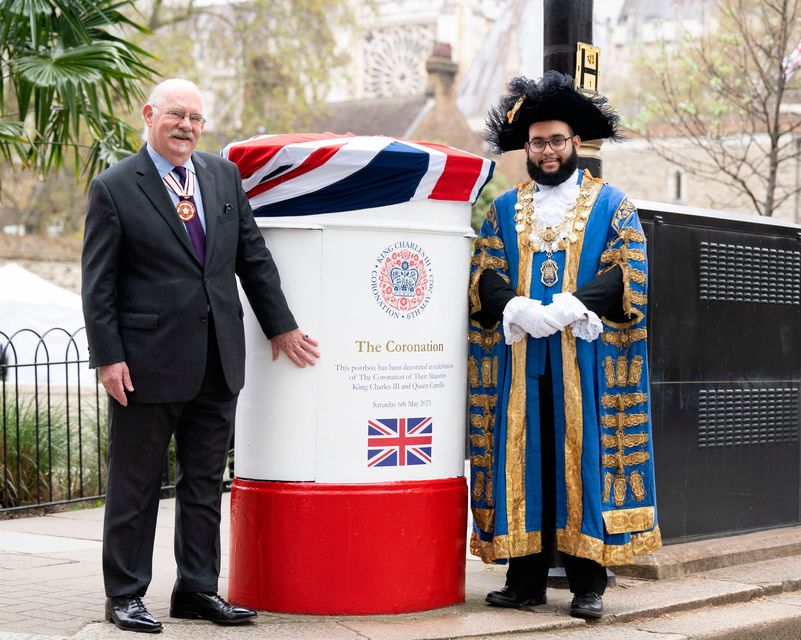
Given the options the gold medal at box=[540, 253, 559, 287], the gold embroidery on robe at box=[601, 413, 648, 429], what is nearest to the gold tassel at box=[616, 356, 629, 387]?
the gold embroidery on robe at box=[601, 413, 648, 429]

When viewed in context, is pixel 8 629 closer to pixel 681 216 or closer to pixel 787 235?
pixel 681 216

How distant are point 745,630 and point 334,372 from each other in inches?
79.9

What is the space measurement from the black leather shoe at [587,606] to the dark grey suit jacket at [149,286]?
1.67 meters

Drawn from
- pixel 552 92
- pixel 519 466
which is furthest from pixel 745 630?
pixel 552 92

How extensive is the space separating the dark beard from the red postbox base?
4.30 ft

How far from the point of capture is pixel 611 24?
85688 millimetres

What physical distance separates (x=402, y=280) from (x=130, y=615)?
5.25ft

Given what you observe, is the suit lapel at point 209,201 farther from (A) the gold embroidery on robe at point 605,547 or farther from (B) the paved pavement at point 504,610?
(A) the gold embroidery on robe at point 605,547

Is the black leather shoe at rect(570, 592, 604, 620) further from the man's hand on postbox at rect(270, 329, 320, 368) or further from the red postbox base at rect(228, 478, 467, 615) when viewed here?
the man's hand on postbox at rect(270, 329, 320, 368)

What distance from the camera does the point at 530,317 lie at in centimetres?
502

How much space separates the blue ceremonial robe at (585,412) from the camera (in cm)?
513

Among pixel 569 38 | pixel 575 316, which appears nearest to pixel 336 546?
pixel 575 316

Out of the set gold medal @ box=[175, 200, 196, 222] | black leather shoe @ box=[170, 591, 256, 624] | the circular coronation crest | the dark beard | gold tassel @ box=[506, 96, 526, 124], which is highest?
gold tassel @ box=[506, 96, 526, 124]

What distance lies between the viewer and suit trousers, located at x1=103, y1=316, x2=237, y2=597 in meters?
4.68
